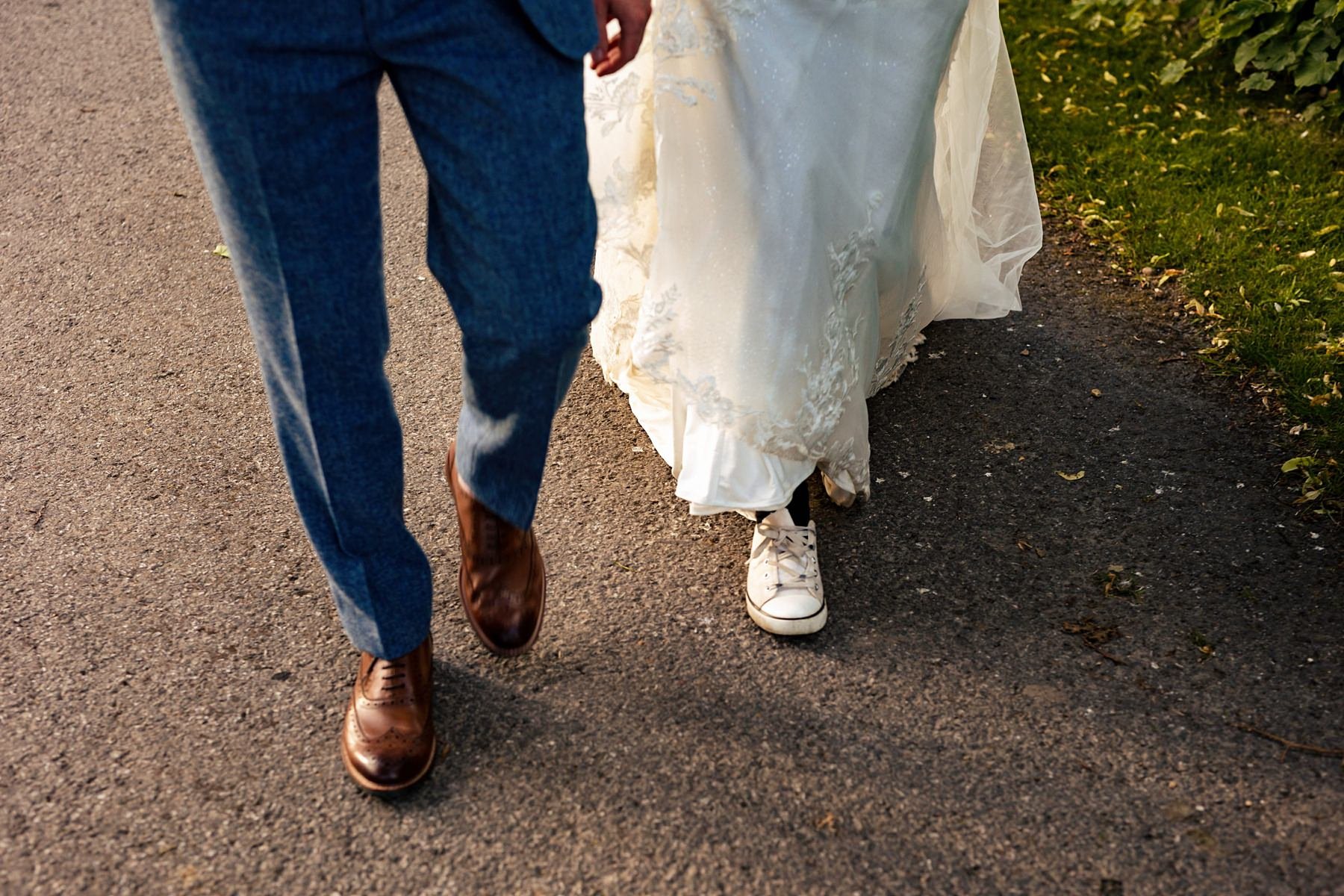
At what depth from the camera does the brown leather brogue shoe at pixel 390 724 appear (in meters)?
1.99

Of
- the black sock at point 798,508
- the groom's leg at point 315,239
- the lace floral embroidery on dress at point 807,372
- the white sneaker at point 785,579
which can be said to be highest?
the groom's leg at point 315,239

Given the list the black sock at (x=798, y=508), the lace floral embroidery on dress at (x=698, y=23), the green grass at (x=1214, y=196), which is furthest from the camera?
the green grass at (x=1214, y=196)

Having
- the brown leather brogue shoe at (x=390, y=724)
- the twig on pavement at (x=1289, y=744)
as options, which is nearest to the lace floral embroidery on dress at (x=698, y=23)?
the brown leather brogue shoe at (x=390, y=724)

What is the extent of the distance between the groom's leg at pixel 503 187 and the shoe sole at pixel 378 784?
2.11ft

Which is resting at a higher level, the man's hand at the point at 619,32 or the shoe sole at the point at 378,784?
the man's hand at the point at 619,32

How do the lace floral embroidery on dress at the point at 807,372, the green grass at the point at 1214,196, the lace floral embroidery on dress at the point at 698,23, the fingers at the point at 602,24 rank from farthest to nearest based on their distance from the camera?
the green grass at the point at 1214,196, the lace floral embroidery on dress at the point at 807,372, the lace floral embroidery on dress at the point at 698,23, the fingers at the point at 602,24

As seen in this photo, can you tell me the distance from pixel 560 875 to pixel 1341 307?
9.19ft

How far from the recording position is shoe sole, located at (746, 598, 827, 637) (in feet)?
7.69

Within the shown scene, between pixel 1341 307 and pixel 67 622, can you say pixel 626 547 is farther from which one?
pixel 1341 307

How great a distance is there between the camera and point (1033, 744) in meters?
2.13

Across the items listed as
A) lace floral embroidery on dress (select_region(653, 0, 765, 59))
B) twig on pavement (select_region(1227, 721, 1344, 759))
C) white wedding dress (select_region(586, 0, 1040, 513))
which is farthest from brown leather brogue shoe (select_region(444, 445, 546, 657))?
twig on pavement (select_region(1227, 721, 1344, 759))

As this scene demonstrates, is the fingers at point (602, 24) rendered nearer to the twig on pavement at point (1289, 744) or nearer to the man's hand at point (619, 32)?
the man's hand at point (619, 32)

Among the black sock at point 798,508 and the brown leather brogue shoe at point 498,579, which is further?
the black sock at point 798,508

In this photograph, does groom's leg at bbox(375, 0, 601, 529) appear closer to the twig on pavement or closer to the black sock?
the black sock
